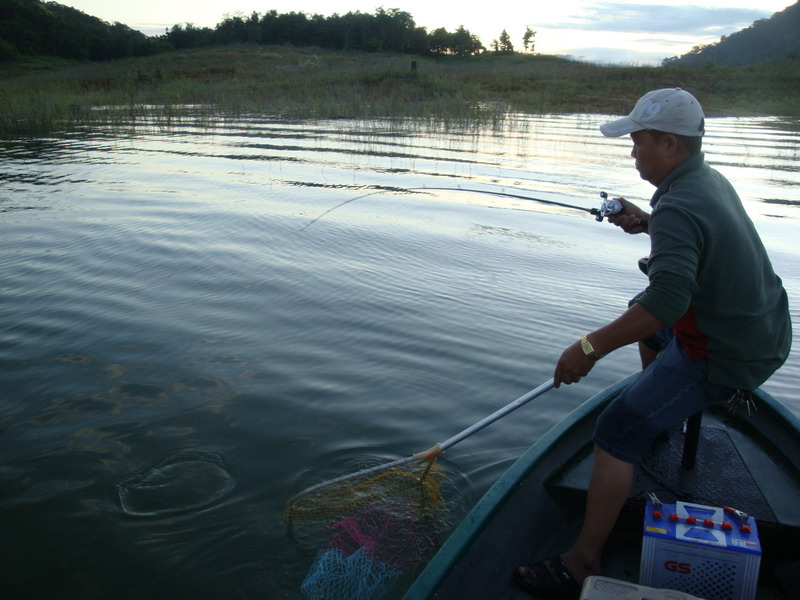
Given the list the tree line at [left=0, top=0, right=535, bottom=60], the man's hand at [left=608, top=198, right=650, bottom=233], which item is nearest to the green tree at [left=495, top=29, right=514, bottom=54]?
the tree line at [left=0, top=0, right=535, bottom=60]

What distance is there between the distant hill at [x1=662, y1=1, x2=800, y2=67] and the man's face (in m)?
102

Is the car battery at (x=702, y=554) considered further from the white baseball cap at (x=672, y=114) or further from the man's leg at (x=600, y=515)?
the white baseball cap at (x=672, y=114)

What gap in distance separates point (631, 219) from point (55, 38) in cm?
8582

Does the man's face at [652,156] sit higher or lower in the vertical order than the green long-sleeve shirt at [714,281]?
higher

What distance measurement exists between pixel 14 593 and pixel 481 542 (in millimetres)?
2196

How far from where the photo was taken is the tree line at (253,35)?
7394 cm

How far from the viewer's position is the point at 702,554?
244 centimetres

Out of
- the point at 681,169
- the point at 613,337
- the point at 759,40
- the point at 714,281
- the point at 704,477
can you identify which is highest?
the point at 759,40

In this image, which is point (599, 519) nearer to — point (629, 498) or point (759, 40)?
point (629, 498)

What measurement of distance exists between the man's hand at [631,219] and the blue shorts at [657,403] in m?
0.88

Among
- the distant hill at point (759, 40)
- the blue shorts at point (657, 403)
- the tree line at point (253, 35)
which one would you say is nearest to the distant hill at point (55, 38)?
the tree line at point (253, 35)

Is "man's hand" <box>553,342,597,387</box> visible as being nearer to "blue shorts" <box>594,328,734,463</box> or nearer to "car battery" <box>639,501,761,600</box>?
"blue shorts" <box>594,328,734,463</box>

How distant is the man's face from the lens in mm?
2597

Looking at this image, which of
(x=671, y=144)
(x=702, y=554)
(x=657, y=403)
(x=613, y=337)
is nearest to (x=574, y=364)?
(x=613, y=337)
